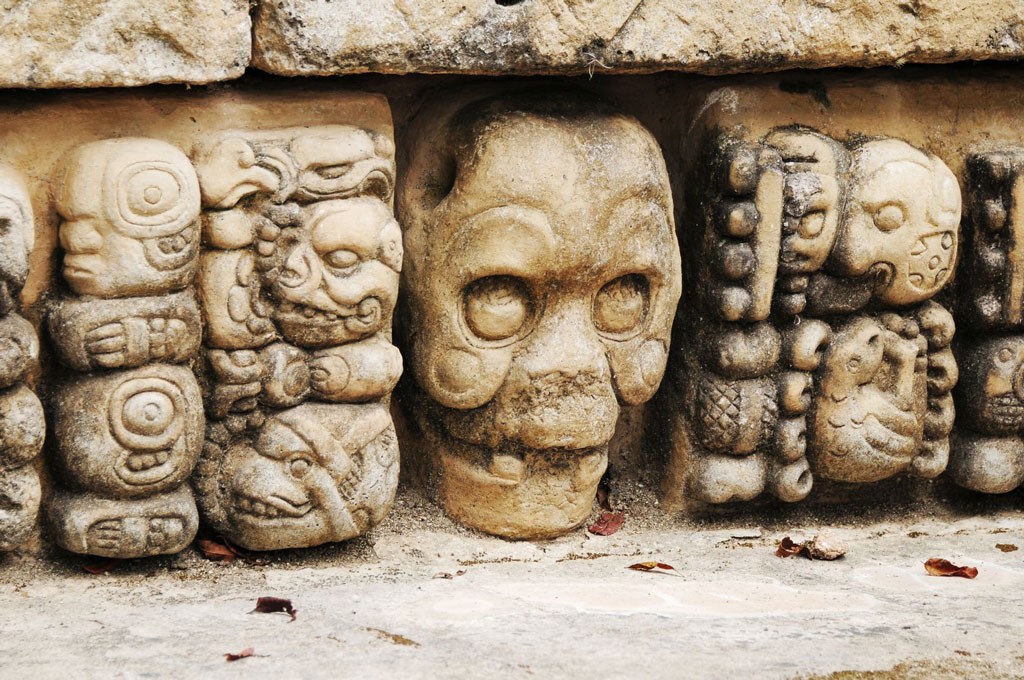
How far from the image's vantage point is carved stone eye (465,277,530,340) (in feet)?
9.50

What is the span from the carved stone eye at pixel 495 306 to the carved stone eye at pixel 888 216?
86 centimetres

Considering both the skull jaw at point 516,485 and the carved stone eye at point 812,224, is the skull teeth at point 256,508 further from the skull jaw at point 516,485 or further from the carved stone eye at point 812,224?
the carved stone eye at point 812,224

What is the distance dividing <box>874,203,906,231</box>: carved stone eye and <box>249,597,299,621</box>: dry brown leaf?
1605 millimetres

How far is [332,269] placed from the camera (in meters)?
2.71

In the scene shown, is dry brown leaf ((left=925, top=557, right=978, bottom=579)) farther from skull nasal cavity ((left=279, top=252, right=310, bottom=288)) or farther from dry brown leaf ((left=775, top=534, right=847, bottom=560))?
skull nasal cavity ((left=279, top=252, right=310, bottom=288))

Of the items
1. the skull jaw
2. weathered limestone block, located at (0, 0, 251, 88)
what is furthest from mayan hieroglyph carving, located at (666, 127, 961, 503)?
weathered limestone block, located at (0, 0, 251, 88)

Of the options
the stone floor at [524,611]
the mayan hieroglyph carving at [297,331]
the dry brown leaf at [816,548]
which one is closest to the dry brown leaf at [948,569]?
the stone floor at [524,611]

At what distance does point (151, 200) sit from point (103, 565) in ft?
2.57

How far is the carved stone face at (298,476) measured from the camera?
2754mm

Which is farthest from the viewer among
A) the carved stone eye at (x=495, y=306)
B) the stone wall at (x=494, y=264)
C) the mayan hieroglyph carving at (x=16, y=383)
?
the carved stone eye at (x=495, y=306)

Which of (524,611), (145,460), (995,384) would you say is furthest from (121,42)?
(995,384)

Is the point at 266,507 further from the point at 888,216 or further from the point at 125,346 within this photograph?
the point at 888,216

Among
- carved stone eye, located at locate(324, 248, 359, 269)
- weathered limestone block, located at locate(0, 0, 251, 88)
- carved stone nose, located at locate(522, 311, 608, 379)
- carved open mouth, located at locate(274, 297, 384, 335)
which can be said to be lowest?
carved stone nose, located at locate(522, 311, 608, 379)

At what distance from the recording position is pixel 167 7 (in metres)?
2.44
